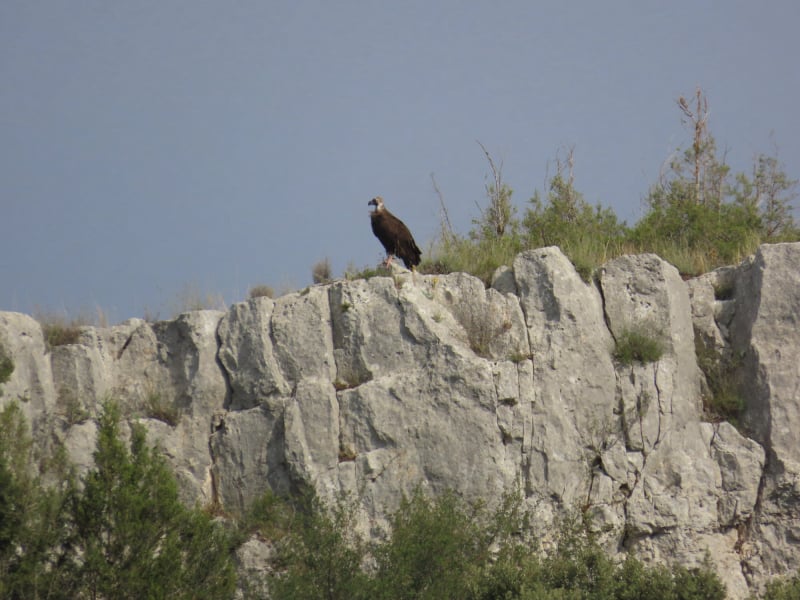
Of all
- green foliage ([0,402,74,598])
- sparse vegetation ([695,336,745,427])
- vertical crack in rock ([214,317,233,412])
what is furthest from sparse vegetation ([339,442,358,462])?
sparse vegetation ([695,336,745,427])

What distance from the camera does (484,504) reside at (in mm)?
16516

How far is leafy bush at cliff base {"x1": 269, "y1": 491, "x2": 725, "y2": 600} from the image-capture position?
14.5m

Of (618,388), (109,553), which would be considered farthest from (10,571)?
(618,388)

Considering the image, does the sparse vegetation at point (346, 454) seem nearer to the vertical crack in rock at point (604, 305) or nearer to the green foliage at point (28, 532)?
the green foliage at point (28, 532)

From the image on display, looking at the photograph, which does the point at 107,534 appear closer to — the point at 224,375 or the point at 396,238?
the point at 224,375

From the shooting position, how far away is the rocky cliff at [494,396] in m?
16.9

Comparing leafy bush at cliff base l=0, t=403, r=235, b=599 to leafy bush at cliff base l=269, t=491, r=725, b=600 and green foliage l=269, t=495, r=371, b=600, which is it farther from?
leafy bush at cliff base l=269, t=491, r=725, b=600

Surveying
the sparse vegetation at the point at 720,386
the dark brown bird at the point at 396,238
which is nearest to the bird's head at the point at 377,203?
the dark brown bird at the point at 396,238

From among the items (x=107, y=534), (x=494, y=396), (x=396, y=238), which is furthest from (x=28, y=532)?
(x=396, y=238)

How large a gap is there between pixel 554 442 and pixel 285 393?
14.0 ft

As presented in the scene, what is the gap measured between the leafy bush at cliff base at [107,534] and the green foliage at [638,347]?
6.95 m

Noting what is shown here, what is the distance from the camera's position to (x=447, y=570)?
15.0 metres

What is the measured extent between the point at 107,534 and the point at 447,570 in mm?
4423

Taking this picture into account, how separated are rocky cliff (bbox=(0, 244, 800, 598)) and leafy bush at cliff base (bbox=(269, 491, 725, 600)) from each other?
106 cm
